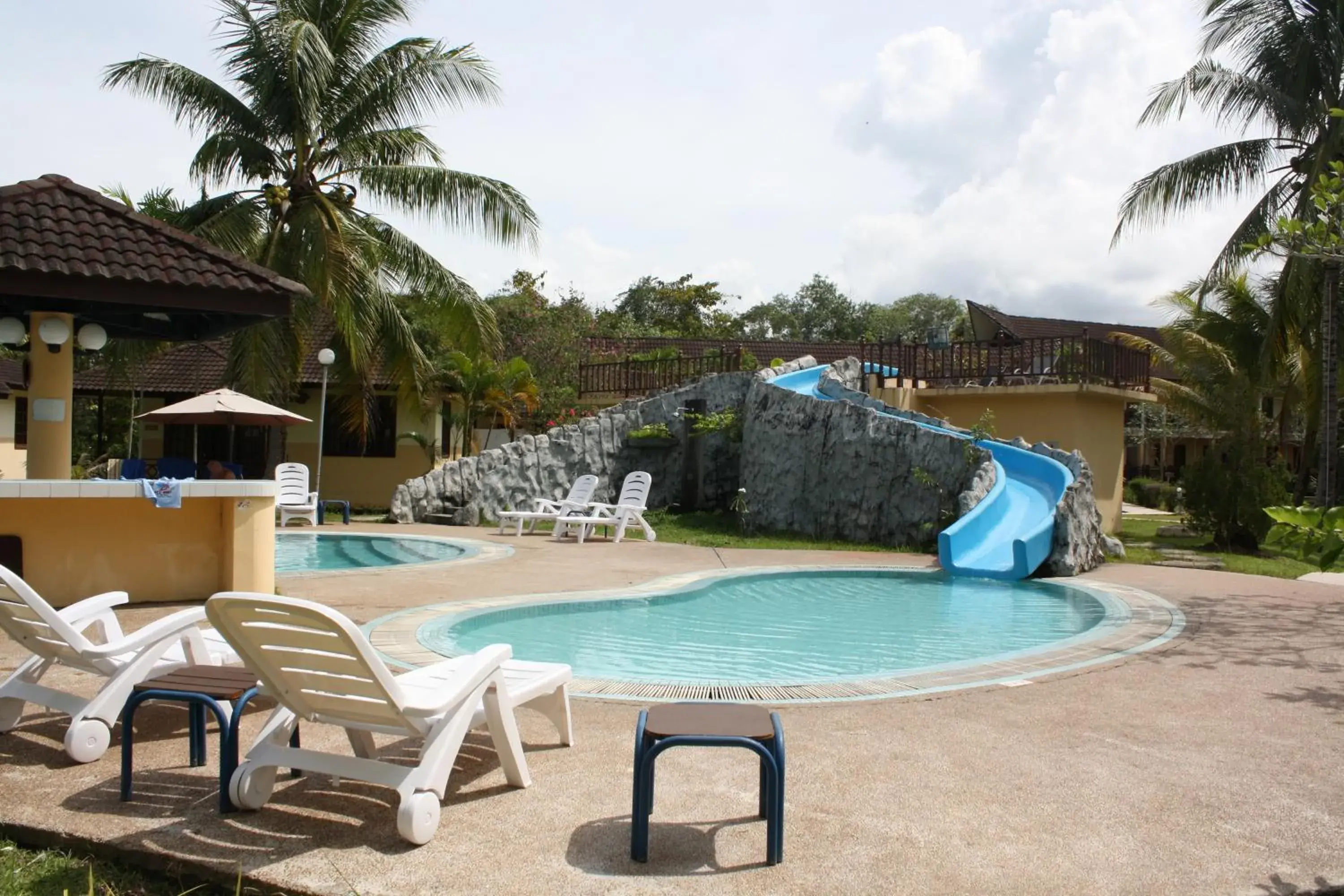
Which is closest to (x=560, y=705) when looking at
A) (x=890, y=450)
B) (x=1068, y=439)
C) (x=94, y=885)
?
(x=94, y=885)

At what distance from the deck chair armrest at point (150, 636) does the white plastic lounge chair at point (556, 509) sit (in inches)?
449

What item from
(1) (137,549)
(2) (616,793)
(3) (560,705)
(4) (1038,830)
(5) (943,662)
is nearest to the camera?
(4) (1038,830)

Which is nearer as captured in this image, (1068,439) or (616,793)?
(616,793)

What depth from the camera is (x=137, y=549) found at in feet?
27.4

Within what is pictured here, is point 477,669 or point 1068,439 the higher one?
point 1068,439

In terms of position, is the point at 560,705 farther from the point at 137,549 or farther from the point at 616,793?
the point at 137,549

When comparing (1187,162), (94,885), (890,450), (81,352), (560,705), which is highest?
(1187,162)

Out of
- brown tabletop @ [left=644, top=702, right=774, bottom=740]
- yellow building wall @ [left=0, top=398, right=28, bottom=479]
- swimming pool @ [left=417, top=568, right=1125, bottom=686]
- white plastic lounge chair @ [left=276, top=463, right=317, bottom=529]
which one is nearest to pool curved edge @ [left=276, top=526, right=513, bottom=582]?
white plastic lounge chair @ [left=276, top=463, right=317, bottom=529]

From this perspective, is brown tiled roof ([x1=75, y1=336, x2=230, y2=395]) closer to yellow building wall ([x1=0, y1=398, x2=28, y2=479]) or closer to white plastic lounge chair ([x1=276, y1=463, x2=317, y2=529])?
yellow building wall ([x1=0, y1=398, x2=28, y2=479])

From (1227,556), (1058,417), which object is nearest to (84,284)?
(1227,556)

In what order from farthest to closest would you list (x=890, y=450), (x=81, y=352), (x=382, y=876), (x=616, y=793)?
1. (x=81, y=352)
2. (x=890, y=450)
3. (x=616, y=793)
4. (x=382, y=876)

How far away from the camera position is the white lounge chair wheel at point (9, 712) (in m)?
4.76

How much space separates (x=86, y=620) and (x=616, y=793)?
2679 mm

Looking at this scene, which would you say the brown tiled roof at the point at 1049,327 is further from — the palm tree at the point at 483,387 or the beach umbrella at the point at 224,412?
the beach umbrella at the point at 224,412
